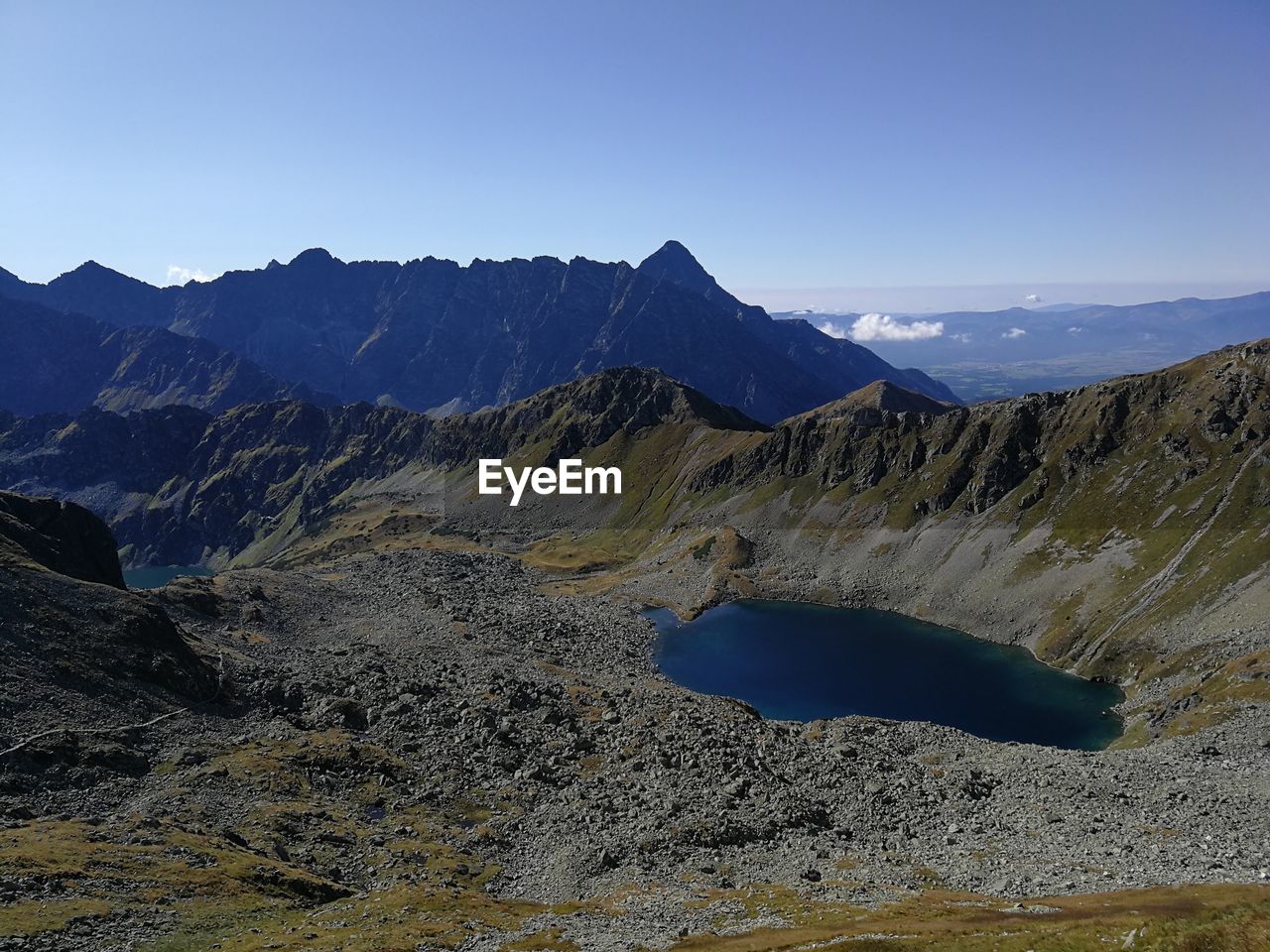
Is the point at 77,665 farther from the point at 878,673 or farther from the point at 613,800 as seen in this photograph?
the point at 878,673

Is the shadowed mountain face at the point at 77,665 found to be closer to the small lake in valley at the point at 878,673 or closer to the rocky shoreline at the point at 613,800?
the rocky shoreline at the point at 613,800

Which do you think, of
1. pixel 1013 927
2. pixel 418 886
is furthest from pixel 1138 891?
pixel 418 886

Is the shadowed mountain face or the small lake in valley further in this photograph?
the small lake in valley

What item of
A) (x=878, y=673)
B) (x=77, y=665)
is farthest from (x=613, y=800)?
(x=878, y=673)

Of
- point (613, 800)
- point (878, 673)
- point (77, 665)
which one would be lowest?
point (878, 673)

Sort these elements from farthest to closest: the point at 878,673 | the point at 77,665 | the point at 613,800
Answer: the point at 878,673
the point at 77,665
the point at 613,800

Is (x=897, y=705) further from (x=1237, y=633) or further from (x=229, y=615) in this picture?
(x=229, y=615)

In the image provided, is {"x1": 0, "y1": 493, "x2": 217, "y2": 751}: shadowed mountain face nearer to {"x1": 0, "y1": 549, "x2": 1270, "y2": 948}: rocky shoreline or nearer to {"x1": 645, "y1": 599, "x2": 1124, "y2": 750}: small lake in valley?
{"x1": 0, "y1": 549, "x2": 1270, "y2": 948}: rocky shoreline

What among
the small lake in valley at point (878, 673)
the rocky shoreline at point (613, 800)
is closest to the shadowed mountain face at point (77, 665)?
the rocky shoreline at point (613, 800)

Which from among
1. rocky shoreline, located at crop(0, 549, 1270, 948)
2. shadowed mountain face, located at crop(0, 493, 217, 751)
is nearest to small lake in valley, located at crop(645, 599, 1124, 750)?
rocky shoreline, located at crop(0, 549, 1270, 948)
